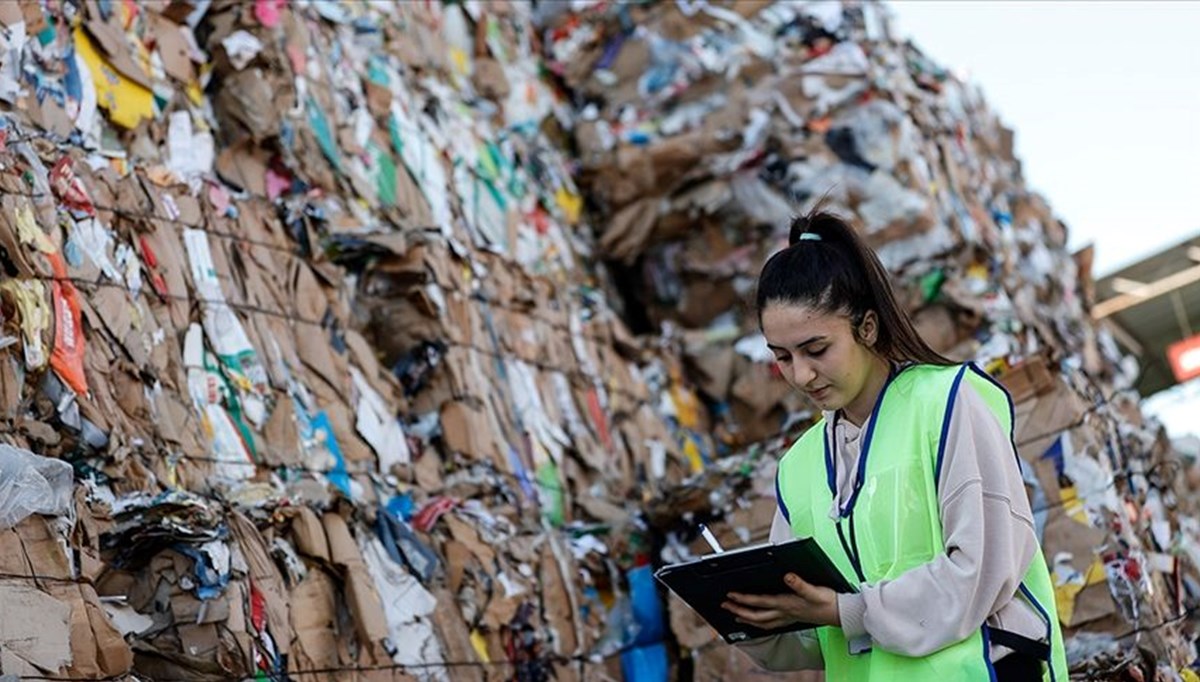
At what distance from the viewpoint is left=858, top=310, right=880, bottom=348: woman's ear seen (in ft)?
7.61

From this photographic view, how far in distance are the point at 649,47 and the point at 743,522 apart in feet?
10.4

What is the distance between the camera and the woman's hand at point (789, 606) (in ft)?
7.25

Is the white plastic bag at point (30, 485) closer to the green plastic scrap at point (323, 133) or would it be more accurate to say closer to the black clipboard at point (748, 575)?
the black clipboard at point (748, 575)

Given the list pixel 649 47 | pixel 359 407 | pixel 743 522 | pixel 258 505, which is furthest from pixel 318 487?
pixel 649 47

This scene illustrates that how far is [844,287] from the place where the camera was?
231 centimetres

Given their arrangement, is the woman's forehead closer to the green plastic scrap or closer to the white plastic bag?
the white plastic bag

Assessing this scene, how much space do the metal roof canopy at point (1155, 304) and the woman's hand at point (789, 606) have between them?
817cm

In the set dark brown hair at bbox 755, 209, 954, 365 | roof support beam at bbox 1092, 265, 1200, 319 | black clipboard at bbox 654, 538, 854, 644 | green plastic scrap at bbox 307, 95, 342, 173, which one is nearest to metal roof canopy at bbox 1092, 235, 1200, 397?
roof support beam at bbox 1092, 265, 1200, 319

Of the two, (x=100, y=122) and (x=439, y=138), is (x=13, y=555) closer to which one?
(x=100, y=122)

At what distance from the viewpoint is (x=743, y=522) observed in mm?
4395

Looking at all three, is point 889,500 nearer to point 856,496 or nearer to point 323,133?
point 856,496

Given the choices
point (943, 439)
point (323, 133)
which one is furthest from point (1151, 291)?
point (943, 439)

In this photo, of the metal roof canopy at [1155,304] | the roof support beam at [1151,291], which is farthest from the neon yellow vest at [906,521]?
the roof support beam at [1151,291]

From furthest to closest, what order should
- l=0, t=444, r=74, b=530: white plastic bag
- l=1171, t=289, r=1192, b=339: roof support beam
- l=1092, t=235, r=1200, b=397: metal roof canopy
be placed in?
l=1171, t=289, r=1192, b=339: roof support beam, l=1092, t=235, r=1200, b=397: metal roof canopy, l=0, t=444, r=74, b=530: white plastic bag
